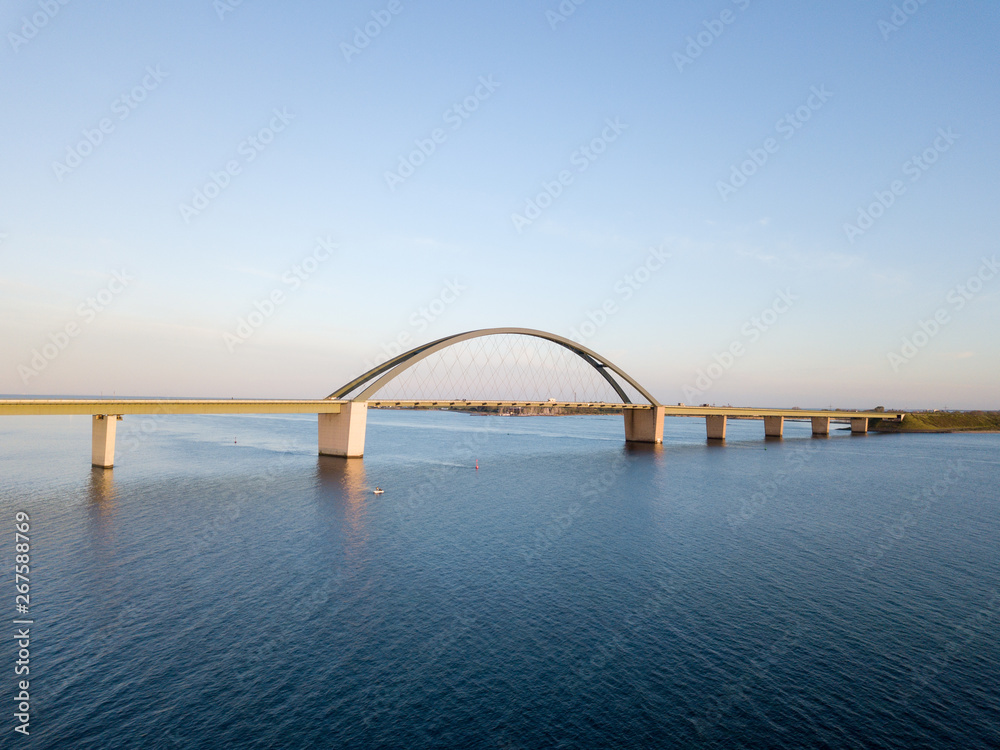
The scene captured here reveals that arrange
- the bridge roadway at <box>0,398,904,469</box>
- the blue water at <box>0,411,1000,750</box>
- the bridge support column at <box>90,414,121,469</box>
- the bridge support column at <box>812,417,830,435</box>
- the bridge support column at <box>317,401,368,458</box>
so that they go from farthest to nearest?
the bridge support column at <box>812,417,830,435</box> → the bridge support column at <box>317,401,368,458</box> → the bridge support column at <box>90,414,121,469</box> → the bridge roadway at <box>0,398,904,469</box> → the blue water at <box>0,411,1000,750</box>

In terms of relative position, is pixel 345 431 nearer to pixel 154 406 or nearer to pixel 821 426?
pixel 154 406

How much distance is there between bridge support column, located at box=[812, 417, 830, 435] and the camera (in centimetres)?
16212

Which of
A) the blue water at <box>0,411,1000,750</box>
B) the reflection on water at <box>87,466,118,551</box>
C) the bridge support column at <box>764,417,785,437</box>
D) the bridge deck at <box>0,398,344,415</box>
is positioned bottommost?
the blue water at <box>0,411,1000,750</box>

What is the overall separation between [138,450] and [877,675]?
318 feet

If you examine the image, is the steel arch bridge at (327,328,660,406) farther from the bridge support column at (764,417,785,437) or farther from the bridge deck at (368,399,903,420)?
the bridge support column at (764,417,785,437)

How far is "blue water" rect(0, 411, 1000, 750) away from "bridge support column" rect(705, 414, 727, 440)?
82.6m

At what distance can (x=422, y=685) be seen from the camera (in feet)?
56.0

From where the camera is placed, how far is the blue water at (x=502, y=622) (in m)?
15.1

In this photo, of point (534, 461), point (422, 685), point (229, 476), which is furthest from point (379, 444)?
point (422, 685)

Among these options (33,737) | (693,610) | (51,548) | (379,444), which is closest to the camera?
(33,737)

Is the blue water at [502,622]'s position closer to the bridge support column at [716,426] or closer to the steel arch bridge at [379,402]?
the steel arch bridge at [379,402]

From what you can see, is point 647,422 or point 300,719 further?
point 647,422

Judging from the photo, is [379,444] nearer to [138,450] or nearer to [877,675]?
[138,450]

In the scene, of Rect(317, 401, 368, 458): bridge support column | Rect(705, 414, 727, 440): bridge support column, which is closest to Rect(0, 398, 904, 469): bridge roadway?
Rect(317, 401, 368, 458): bridge support column
